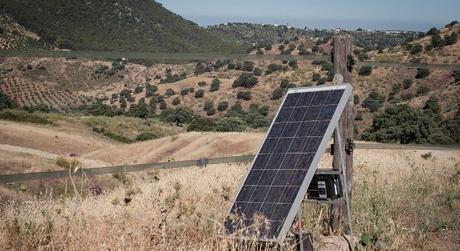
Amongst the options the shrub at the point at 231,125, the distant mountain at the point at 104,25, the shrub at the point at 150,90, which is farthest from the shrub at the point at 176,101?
the distant mountain at the point at 104,25

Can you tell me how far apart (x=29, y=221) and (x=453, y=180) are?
6634 millimetres

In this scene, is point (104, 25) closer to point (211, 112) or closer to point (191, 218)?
point (211, 112)

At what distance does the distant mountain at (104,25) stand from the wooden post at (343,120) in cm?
10875

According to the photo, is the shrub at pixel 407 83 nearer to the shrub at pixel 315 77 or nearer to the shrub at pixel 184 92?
the shrub at pixel 315 77

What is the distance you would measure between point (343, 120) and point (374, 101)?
66.6 m

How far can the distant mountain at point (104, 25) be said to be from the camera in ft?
387

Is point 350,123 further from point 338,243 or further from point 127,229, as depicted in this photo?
point 127,229

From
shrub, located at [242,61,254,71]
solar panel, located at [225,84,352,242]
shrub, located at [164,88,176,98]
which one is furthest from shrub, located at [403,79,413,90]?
solar panel, located at [225,84,352,242]

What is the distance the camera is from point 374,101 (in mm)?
70750

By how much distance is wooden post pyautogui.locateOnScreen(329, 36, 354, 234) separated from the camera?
5898 millimetres

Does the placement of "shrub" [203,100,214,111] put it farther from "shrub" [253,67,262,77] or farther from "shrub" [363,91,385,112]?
"shrub" [363,91,385,112]

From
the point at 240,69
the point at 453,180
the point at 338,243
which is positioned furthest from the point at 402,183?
the point at 240,69

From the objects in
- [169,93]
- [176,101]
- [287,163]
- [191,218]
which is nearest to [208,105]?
[176,101]

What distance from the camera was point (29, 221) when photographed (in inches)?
194
